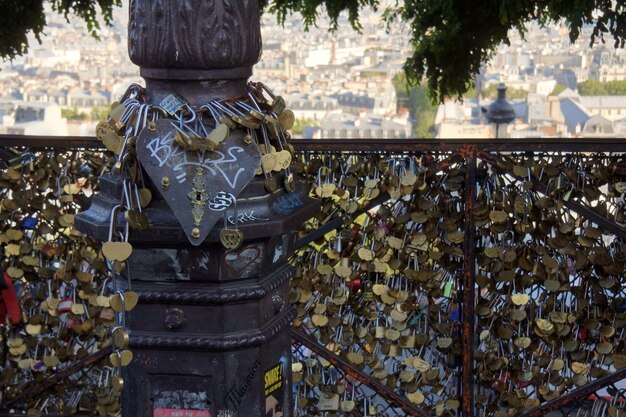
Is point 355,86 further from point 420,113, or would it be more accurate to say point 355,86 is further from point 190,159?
point 190,159

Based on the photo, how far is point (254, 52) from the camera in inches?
107

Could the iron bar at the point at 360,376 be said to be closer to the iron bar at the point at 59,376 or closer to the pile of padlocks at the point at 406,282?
the pile of padlocks at the point at 406,282

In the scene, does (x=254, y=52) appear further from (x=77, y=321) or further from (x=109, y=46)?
(x=109, y=46)

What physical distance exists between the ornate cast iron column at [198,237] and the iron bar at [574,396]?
7.12 ft

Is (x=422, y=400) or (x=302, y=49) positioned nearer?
(x=422, y=400)

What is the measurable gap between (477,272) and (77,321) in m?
1.73

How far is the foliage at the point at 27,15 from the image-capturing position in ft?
26.0

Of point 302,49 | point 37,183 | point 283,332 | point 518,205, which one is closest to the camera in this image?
point 283,332

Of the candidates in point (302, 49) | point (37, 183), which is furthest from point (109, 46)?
point (37, 183)

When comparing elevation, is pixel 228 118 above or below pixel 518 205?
above

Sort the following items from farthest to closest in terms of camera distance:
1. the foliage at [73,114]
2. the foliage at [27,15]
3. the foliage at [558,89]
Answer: the foliage at [558,89], the foliage at [73,114], the foliage at [27,15]

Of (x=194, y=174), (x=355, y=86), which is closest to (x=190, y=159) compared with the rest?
(x=194, y=174)

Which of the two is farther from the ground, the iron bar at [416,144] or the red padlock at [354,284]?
the iron bar at [416,144]

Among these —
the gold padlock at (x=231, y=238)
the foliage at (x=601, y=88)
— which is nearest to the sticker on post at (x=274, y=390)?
the gold padlock at (x=231, y=238)
